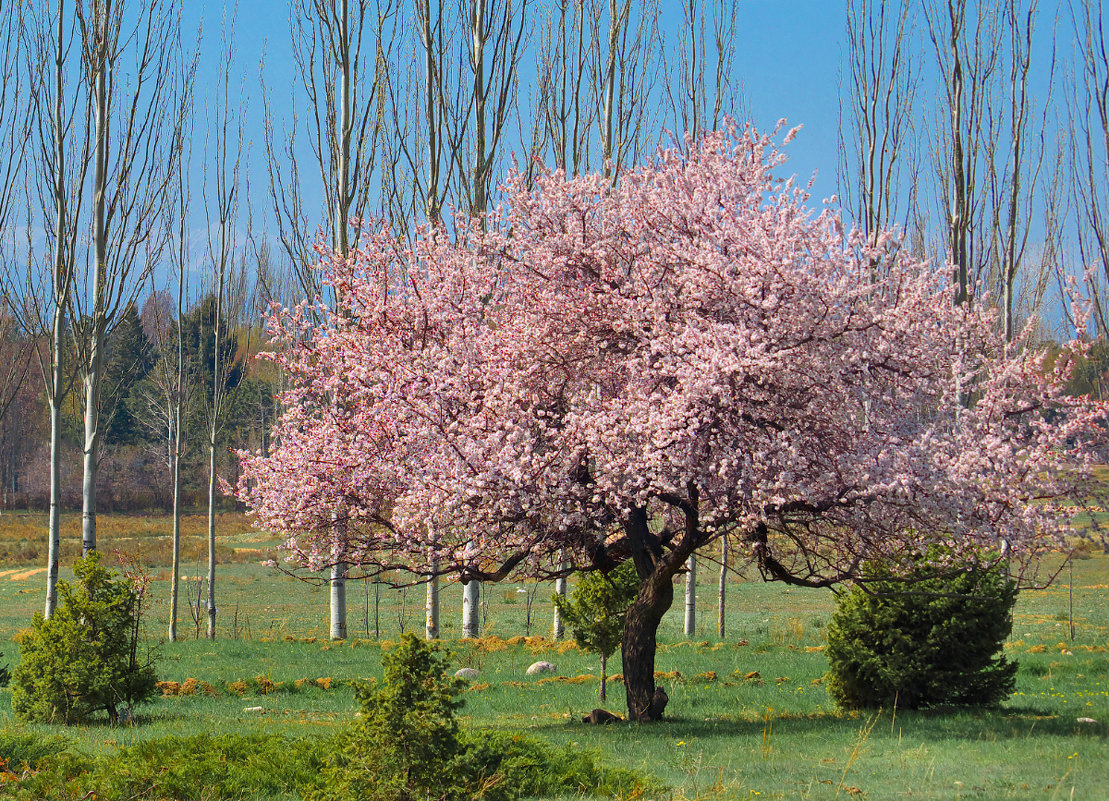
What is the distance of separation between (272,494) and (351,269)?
2.73 meters

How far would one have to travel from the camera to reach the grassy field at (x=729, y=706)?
7.06 metres

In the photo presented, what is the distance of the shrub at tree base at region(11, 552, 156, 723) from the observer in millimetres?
10656

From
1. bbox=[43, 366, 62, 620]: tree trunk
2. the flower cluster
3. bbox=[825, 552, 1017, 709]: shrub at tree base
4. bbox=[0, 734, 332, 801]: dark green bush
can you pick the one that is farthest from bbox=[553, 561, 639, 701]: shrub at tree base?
bbox=[43, 366, 62, 620]: tree trunk

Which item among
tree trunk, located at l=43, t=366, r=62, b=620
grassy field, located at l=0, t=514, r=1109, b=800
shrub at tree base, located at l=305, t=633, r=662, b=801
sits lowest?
grassy field, located at l=0, t=514, r=1109, b=800

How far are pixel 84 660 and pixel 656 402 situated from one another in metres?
7.20

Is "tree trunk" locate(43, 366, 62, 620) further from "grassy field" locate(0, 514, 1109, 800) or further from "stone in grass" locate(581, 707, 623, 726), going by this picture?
"stone in grass" locate(581, 707, 623, 726)

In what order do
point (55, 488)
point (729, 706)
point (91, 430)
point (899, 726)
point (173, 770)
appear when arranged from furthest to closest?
point (91, 430) < point (55, 488) < point (729, 706) < point (899, 726) < point (173, 770)

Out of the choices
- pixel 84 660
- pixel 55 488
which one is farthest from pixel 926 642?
pixel 55 488

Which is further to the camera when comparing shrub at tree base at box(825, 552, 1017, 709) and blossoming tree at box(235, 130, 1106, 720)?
shrub at tree base at box(825, 552, 1017, 709)

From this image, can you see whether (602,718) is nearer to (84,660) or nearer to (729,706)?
(729,706)

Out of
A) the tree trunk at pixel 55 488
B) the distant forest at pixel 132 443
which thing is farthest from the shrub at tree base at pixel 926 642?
the distant forest at pixel 132 443

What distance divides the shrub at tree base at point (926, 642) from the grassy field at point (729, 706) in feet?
1.08

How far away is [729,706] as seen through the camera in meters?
11.7

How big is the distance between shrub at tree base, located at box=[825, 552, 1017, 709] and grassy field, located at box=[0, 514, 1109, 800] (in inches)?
13.0
